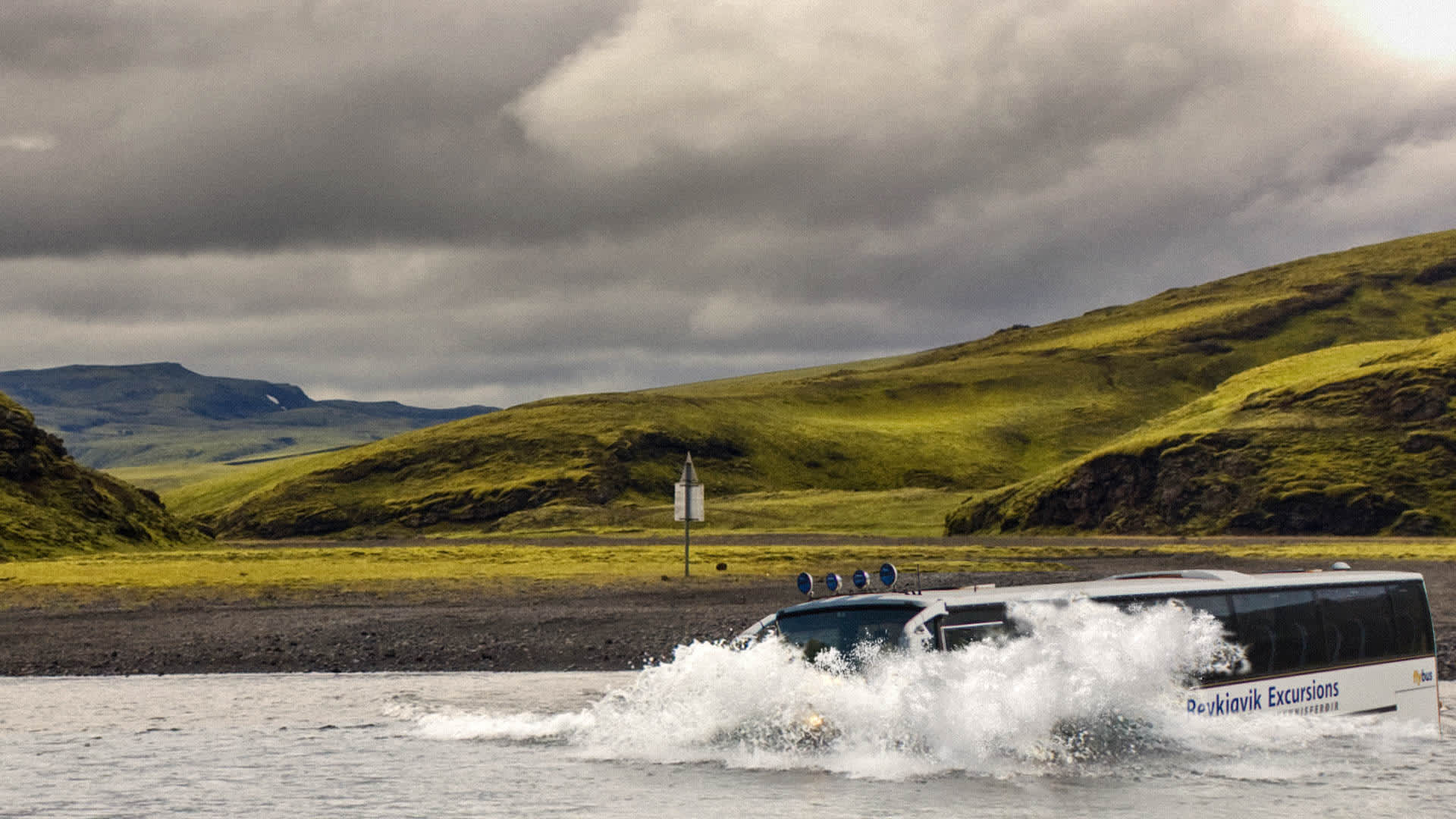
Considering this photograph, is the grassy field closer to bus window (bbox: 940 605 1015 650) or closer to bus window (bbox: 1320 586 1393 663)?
bus window (bbox: 1320 586 1393 663)

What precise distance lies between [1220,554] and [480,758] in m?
68.6

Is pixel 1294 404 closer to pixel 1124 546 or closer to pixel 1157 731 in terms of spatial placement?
pixel 1124 546

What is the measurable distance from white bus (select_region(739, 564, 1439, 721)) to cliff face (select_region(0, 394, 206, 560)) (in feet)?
250

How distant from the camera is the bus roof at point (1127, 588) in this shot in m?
17.8

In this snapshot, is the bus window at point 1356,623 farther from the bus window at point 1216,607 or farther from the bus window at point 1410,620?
the bus window at point 1216,607

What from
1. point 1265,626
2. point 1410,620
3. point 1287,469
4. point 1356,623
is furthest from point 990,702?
point 1287,469

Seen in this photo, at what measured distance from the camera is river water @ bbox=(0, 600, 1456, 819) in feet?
53.8

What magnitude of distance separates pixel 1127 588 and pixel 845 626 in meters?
4.12

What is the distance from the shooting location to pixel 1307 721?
19922 mm

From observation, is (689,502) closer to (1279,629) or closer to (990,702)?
(1279,629)

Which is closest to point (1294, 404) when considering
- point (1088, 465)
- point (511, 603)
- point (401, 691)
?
point (1088, 465)

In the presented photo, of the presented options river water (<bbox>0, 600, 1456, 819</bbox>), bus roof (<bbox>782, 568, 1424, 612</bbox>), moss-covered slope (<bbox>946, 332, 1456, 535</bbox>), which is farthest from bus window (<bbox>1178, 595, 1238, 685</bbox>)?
moss-covered slope (<bbox>946, 332, 1456, 535</bbox>)

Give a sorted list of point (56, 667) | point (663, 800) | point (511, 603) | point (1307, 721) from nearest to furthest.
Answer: point (663, 800) < point (1307, 721) < point (56, 667) < point (511, 603)

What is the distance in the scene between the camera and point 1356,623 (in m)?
21.0
